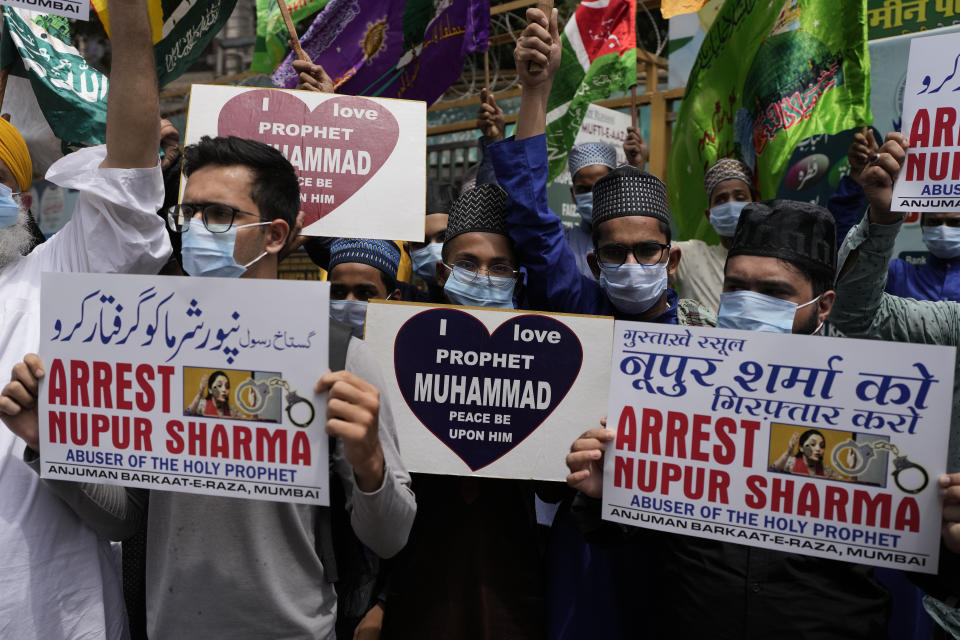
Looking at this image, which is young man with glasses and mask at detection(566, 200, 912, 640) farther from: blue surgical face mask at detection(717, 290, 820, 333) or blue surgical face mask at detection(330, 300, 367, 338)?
blue surgical face mask at detection(330, 300, 367, 338)

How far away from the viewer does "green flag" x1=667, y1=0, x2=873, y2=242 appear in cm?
359

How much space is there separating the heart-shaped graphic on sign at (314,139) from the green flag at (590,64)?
1.98m

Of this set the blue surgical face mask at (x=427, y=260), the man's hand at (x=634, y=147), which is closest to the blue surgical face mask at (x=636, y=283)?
the blue surgical face mask at (x=427, y=260)

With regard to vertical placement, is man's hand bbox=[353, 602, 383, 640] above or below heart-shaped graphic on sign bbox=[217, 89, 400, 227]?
below

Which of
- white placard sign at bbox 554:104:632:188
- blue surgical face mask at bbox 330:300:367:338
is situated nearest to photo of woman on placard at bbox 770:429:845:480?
blue surgical face mask at bbox 330:300:367:338

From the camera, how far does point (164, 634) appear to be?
2.02m

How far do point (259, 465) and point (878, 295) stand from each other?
2079mm

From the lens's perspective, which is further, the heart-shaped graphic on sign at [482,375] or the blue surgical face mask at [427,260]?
the blue surgical face mask at [427,260]

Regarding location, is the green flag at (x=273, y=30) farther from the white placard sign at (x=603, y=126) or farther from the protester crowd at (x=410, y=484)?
the protester crowd at (x=410, y=484)

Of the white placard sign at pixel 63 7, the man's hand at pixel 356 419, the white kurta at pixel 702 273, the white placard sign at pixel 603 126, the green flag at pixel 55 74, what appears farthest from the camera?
the white placard sign at pixel 603 126

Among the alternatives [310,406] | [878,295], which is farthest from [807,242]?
[310,406]

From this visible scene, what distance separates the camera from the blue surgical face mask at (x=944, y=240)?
3449 millimetres

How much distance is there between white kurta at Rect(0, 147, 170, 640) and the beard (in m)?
0.08

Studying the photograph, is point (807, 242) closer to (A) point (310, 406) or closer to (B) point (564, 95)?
(A) point (310, 406)
